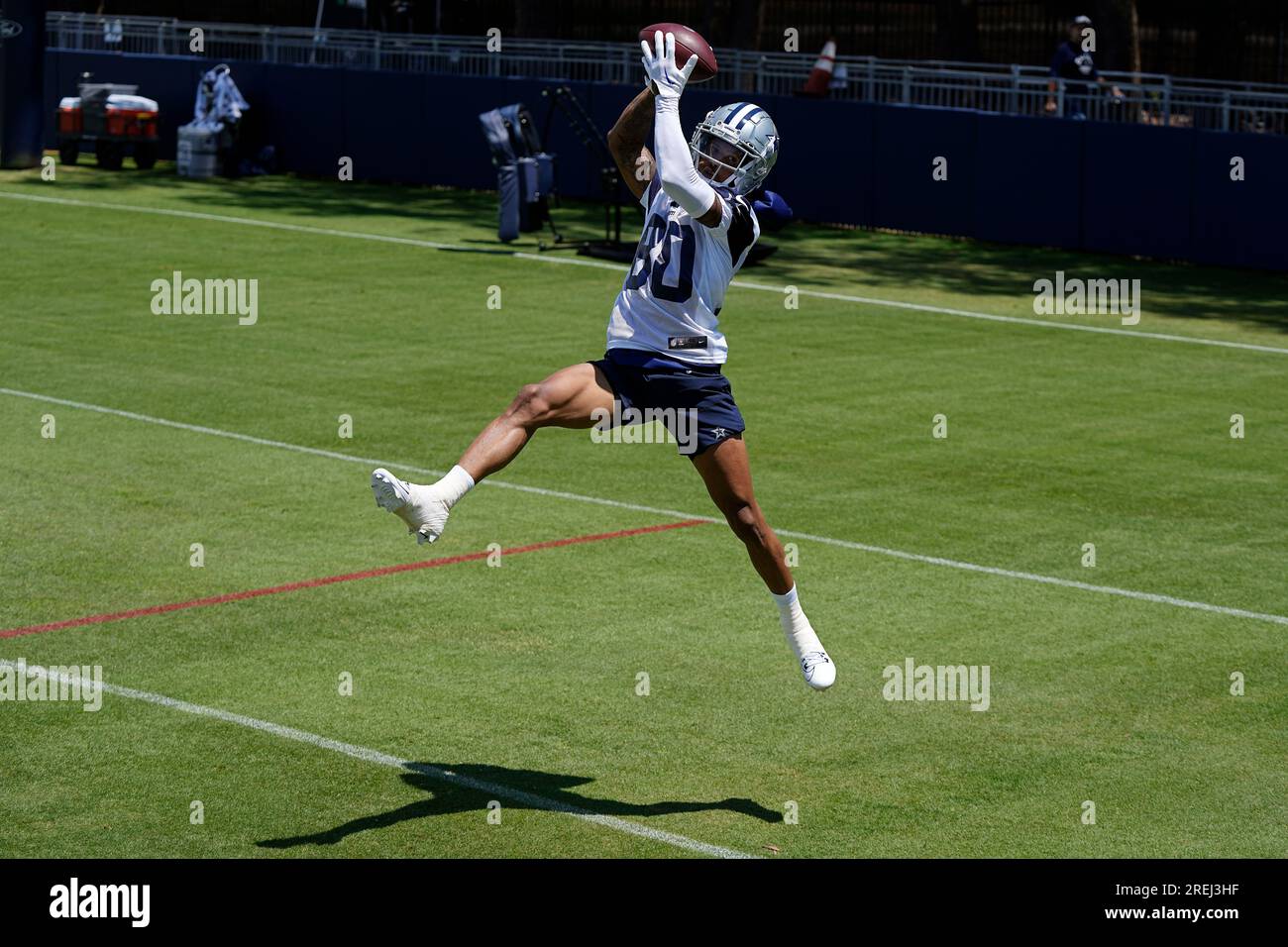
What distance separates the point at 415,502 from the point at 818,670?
206 cm

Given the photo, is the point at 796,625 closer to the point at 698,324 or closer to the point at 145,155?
the point at 698,324

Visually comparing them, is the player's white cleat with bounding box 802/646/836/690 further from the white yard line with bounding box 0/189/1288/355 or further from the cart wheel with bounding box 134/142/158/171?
Answer: the cart wheel with bounding box 134/142/158/171

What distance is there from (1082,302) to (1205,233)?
395cm

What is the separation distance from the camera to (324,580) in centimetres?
1091

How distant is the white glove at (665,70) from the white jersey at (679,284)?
19.6 inches

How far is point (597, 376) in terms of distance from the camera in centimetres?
816

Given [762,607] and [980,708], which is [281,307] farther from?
[980,708]

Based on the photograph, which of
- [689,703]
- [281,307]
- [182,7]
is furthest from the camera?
[182,7]

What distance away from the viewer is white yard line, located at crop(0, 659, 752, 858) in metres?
7.42

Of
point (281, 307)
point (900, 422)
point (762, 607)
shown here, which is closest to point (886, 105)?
point (281, 307)

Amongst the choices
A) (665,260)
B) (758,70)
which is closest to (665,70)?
(665,260)

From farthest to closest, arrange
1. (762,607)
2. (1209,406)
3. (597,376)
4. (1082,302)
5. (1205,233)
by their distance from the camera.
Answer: (1205,233) → (1082,302) → (1209,406) → (762,607) → (597,376)

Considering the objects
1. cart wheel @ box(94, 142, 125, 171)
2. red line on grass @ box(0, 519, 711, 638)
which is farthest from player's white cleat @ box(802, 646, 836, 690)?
cart wheel @ box(94, 142, 125, 171)

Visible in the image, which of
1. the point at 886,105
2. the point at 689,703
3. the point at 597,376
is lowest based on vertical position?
the point at 689,703
